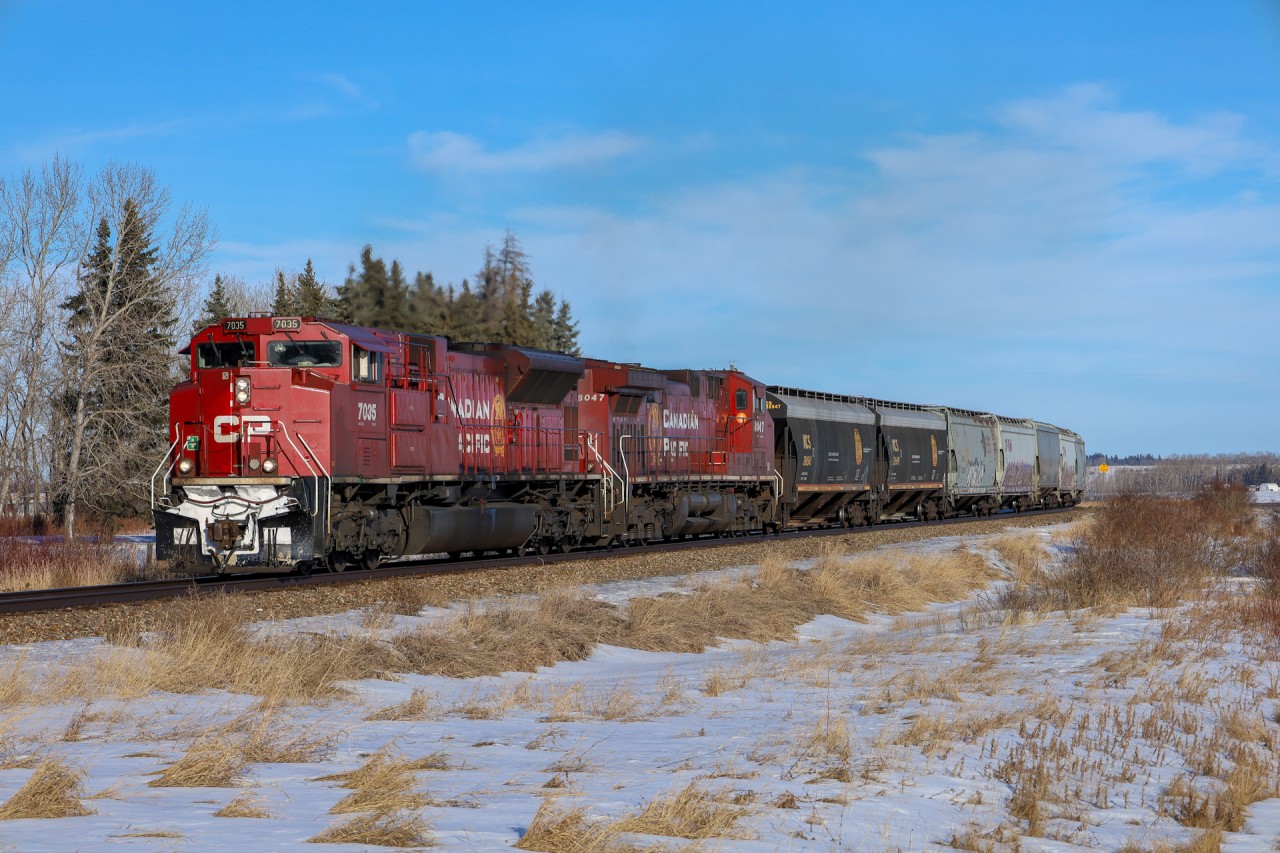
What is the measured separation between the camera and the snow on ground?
21.5ft

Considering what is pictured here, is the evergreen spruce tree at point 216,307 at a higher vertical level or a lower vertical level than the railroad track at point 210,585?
higher

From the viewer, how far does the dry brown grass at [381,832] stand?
596cm

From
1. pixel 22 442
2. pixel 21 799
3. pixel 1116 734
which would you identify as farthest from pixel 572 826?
pixel 22 442

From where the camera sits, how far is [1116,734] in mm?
9359

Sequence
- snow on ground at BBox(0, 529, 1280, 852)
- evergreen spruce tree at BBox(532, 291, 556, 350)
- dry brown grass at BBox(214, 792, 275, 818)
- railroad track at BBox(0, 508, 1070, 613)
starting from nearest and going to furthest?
1. dry brown grass at BBox(214, 792, 275, 818)
2. snow on ground at BBox(0, 529, 1280, 852)
3. railroad track at BBox(0, 508, 1070, 613)
4. evergreen spruce tree at BBox(532, 291, 556, 350)

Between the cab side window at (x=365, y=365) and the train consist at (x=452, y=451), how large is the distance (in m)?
0.03

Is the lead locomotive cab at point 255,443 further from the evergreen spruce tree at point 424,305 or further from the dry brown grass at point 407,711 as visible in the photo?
the evergreen spruce tree at point 424,305

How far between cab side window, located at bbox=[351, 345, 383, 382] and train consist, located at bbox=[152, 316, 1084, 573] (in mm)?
31

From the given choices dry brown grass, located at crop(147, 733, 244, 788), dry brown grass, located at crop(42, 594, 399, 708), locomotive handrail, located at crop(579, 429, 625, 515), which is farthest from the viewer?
locomotive handrail, located at crop(579, 429, 625, 515)

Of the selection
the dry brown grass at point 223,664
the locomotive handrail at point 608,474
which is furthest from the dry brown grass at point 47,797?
the locomotive handrail at point 608,474

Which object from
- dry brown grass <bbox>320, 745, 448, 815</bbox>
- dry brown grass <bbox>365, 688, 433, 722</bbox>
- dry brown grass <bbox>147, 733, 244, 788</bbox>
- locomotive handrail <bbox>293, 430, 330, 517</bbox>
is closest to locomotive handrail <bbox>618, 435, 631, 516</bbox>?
locomotive handrail <bbox>293, 430, 330, 517</bbox>

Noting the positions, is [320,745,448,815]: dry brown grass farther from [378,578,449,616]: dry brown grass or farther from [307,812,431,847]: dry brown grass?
[378,578,449,616]: dry brown grass

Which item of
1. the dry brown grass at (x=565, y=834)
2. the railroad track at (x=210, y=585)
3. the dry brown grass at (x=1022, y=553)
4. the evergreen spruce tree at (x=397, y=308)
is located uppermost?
the evergreen spruce tree at (x=397, y=308)

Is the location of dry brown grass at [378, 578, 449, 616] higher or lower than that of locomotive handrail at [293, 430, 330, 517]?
lower
